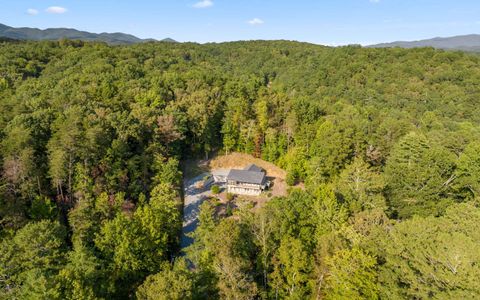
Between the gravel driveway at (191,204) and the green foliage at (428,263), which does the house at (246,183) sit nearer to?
the gravel driveway at (191,204)

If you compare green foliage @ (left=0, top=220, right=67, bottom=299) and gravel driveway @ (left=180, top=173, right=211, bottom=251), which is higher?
green foliage @ (left=0, top=220, right=67, bottom=299)

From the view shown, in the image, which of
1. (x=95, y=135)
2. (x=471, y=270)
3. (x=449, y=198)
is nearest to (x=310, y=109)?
(x=449, y=198)

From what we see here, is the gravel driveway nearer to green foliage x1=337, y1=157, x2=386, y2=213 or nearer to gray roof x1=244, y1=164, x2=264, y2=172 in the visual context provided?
gray roof x1=244, y1=164, x2=264, y2=172

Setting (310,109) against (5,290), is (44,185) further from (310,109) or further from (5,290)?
(310,109)

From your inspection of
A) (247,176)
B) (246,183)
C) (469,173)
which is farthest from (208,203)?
(469,173)

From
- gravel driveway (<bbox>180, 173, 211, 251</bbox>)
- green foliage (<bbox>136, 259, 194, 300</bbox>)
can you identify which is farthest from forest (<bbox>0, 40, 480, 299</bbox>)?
gravel driveway (<bbox>180, 173, 211, 251</bbox>)

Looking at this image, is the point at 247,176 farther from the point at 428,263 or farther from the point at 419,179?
the point at 428,263
